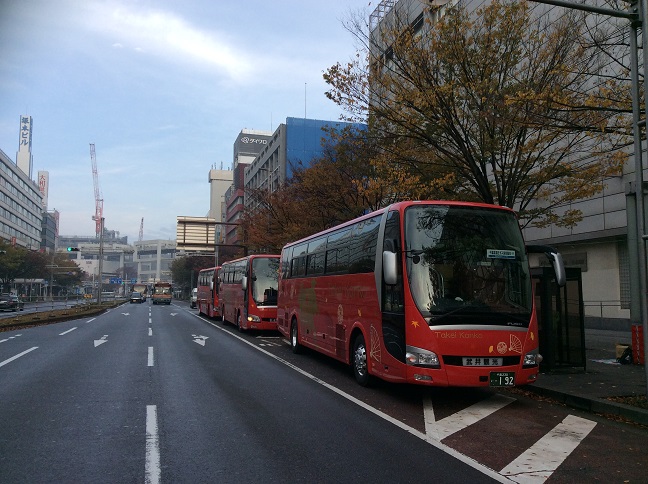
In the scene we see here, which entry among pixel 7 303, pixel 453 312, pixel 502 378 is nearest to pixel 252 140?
pixel 7 303

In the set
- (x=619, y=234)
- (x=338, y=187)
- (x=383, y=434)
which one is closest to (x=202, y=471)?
(x=383, y=434)

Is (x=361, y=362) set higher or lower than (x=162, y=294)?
higher

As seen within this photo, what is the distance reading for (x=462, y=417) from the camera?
7531 mm

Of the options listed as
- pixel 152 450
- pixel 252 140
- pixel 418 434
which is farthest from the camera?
pixel 252 140

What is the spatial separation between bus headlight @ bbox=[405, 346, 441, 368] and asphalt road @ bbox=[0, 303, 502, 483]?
29.9 inches

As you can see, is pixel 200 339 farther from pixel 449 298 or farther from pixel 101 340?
pixel 449 298

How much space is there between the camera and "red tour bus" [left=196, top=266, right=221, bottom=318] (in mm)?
30467

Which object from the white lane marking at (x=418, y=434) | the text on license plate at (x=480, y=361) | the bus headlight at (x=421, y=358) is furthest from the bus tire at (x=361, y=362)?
the text on license plate at (x=480, y=361)

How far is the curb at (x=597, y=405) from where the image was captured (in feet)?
24.1

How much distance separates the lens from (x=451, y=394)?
9.38 meters

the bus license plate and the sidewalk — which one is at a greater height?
the bus license plate

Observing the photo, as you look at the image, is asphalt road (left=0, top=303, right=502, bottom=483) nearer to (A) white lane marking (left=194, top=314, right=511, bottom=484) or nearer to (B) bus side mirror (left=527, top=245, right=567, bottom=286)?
(A) white lane marking (left=194, top=314, right=511, bottom=484)

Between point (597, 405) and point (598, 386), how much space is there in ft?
5.30

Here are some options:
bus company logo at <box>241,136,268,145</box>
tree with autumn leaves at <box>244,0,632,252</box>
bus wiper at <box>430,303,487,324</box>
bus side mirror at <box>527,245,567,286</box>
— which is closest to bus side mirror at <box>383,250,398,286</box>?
bus wiper at <box>430,303,487,324</box>
